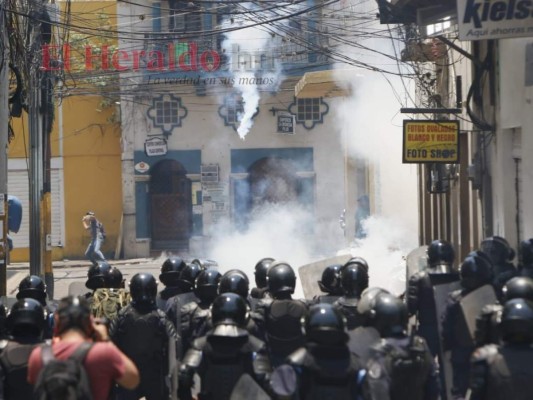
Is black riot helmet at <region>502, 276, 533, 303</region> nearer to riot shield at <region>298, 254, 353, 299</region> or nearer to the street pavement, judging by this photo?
riot shield at <region>298, 254, 353, 299</region>

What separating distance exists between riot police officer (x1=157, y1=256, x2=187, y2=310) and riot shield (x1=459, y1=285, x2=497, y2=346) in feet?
9.73

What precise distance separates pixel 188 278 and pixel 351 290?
2.00m

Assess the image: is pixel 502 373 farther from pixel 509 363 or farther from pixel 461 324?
pixel 461 324

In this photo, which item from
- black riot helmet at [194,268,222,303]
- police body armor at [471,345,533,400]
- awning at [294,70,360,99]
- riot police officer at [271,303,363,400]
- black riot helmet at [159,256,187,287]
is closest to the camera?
police body armor at [471,345,533,400]

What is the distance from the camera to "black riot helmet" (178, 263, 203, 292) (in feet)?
33.4

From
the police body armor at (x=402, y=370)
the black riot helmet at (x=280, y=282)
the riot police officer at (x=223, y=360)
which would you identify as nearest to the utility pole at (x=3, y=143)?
the black riot helmet at (x=280, y=282)

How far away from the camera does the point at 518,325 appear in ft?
19.7

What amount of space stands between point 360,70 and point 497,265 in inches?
681

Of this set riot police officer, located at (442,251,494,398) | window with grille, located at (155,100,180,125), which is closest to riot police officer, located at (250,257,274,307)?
riot police officer, located at (442,251,494,398)

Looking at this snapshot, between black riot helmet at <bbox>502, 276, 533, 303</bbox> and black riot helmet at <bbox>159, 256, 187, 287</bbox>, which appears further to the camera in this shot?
black riot helmet at <bbox>159, 256, 187, 287</bbox>

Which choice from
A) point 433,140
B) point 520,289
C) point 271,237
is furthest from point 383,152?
point 520,289

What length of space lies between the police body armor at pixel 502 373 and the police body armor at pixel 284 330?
2722mm

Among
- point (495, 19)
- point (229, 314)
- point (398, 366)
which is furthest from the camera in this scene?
point (495, 19)

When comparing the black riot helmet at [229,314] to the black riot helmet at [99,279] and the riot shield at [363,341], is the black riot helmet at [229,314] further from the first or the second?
the black riot helmet at [99,279]
